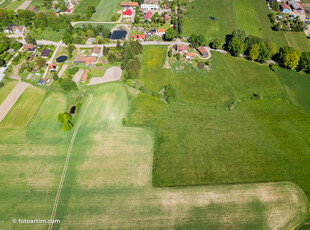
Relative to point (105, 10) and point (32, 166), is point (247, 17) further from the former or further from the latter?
point (32, 166)

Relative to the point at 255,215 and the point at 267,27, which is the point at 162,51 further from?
the point at 255,215

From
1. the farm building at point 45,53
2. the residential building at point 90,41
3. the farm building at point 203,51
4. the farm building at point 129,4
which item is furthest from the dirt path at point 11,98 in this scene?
the farm building at point 203,51

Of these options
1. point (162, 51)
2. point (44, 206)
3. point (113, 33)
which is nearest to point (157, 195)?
point (44, 206)

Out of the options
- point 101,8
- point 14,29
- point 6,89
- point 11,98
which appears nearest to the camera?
point 11,98

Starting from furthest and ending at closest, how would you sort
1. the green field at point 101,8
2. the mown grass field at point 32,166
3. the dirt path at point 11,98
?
the green field at point 101,8, the dirt path at point 11,98, the mown grass field at point 32,166

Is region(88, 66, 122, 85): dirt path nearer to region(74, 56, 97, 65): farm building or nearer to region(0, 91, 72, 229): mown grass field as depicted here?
region(74, 56, 97, 65): farm building

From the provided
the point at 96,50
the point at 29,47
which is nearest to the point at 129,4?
the point at 96,50

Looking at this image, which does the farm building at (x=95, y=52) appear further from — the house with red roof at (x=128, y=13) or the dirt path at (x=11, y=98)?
the house with red roof at (x=128, y=13)
